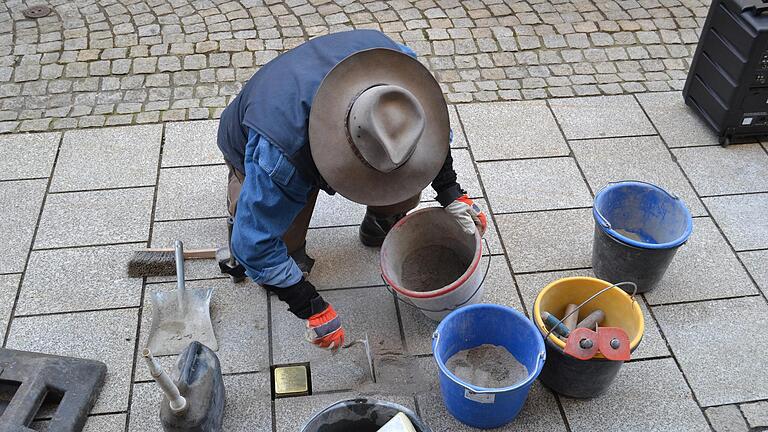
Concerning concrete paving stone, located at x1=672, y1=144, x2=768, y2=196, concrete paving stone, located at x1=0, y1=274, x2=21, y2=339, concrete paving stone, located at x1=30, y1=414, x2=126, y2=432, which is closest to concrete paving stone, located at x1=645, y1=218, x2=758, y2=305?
concrete paving stone, located at x1=672, y1=144, x2=768, y2=196

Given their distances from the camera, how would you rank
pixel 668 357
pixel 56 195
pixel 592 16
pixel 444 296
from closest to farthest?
1. pixel 444 296
2. pixel 668 357
3. pixel 56 195
4. pixel 592 16

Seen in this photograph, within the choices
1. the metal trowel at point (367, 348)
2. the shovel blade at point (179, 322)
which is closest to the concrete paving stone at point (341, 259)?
the metal trowel at point (367, 348)

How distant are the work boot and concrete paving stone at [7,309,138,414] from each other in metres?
1.31

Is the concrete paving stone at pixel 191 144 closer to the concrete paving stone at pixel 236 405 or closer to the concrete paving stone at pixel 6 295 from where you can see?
the concrete paving stone at pixel 6 295

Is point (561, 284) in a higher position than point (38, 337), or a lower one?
higher

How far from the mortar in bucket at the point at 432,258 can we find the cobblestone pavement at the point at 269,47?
67.2 inches

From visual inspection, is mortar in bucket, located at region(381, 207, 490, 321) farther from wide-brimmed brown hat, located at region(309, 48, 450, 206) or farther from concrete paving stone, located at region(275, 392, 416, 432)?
wide-brimmed brown hat, located at region(309, 48, 450, 206)

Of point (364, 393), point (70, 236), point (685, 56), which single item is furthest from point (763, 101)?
point (70, 236)

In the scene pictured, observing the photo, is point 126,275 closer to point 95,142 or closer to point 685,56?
point 95,142

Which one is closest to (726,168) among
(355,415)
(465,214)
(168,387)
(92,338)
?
(465,214)

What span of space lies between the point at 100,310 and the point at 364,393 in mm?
1484

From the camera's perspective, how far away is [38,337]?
3604mm

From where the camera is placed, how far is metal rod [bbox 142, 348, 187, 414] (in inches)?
104

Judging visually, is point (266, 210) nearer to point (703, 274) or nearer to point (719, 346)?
point (719, 346)
